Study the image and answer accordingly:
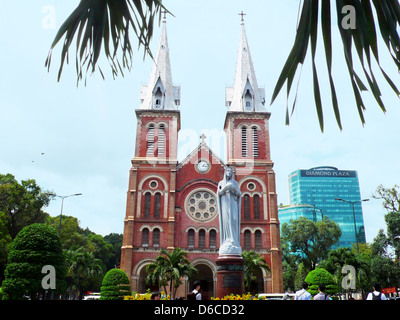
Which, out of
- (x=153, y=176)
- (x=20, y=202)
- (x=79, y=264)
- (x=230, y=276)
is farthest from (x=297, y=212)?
(x=230, y=276)

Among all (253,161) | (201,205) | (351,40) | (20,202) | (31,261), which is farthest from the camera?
(253,161)

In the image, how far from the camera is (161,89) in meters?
38.5

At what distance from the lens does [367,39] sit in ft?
8.05

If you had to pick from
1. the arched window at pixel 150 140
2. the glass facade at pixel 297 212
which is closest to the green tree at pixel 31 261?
the arched window at pixel 150 140

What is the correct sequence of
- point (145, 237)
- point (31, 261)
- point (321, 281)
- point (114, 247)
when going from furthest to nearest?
point (114, 247) < point (145, 237) < point (321, 281) < point (31, 261)

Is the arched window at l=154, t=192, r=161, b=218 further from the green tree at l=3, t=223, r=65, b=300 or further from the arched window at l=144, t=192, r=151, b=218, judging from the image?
the green tree at l=3, t=223, r=65, b=300

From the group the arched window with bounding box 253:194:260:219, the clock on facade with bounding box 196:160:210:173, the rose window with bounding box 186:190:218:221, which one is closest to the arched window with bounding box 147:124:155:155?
the clock on facade with bounding box 196:160:210:173

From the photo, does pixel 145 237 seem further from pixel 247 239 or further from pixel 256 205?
pixel 256 205

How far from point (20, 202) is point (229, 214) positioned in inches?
847

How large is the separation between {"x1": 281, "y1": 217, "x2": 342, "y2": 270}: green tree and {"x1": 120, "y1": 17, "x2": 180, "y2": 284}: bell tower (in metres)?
19.8

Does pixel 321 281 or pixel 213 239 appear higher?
pixel 213 239

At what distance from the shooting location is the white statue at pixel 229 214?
1343cm

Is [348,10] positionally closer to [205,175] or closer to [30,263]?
[30,263]

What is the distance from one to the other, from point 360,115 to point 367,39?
0.50 m
